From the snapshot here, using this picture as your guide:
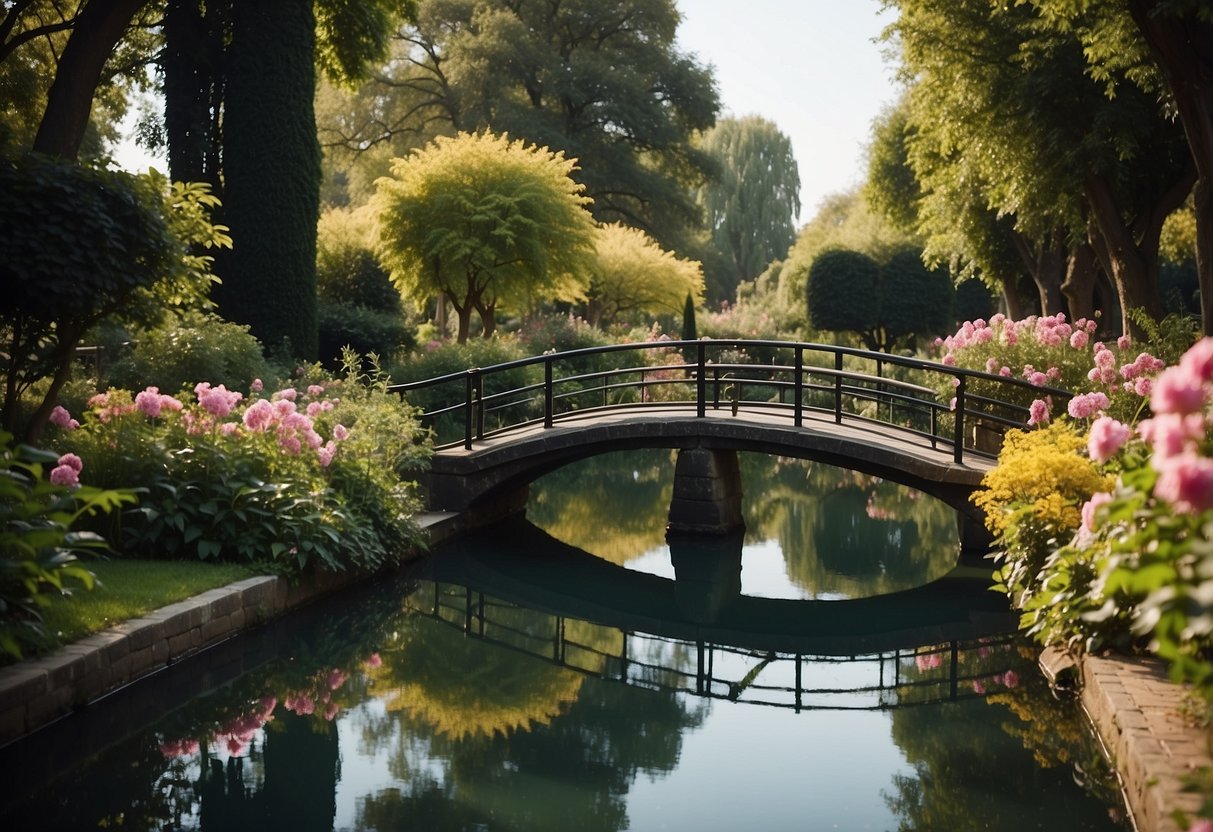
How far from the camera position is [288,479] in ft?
32.8

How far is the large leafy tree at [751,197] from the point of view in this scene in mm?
51406

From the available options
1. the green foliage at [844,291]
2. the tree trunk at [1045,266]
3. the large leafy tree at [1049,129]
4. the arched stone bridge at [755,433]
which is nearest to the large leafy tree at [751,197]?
the green foliage at [844,291]

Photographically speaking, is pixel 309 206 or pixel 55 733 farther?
pixel 309 206

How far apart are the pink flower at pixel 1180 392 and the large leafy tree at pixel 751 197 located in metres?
48.2

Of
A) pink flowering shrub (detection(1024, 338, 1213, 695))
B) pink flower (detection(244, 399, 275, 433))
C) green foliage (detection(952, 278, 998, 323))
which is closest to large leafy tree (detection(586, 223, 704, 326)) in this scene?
green foliage (detection(952, 278, 998, 323))

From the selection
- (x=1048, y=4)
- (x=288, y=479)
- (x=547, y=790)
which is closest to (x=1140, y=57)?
(x=1048, y=4)

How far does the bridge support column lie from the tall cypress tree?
654 centimetres

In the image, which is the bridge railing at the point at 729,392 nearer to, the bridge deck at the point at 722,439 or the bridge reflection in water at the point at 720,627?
the bridge deck at the point at 722,439

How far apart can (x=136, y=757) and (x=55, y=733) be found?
1.49 ft

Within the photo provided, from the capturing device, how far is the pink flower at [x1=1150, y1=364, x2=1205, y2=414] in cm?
319

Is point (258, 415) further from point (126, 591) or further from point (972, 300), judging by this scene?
point (972, 300)

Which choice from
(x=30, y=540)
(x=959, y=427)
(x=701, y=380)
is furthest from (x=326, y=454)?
(x=959, y=427)

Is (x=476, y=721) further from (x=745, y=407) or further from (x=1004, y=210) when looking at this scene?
(x=1004, y=210)

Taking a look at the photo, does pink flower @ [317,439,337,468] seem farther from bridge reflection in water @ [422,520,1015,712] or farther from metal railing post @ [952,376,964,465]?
metal railing post @ [952,376,964,465]
